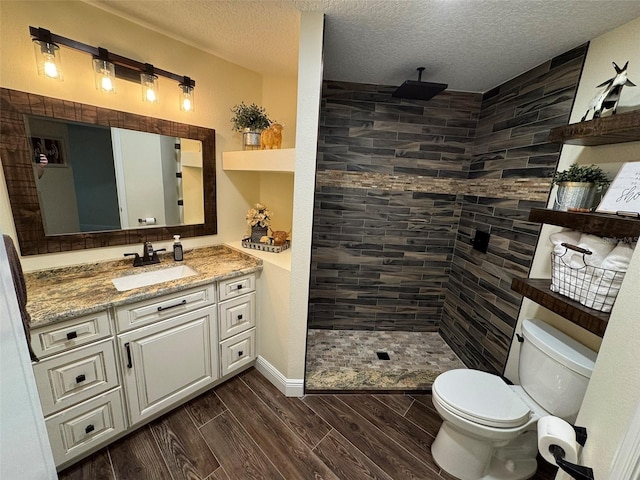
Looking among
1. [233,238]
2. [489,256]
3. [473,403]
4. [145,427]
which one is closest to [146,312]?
[145,427]

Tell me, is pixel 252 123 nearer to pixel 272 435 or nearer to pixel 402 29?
pixel 402 29

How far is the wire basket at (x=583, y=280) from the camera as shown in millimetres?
1067

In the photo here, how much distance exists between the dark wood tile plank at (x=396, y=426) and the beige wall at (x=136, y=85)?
5.52 feet

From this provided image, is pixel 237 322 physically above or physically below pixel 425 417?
above

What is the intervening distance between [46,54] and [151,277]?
4.22 feet

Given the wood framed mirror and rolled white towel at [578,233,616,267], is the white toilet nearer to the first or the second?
rolled white towel at [578,233,616,267]

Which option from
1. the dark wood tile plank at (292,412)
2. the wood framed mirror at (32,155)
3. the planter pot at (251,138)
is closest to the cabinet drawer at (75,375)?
the wood framed mirror at (32,155)

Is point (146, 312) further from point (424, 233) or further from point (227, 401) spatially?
point (424, 233)

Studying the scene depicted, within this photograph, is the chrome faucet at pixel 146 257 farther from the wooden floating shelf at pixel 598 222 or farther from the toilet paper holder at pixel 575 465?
the wooden floating shelf at pixel 598 222

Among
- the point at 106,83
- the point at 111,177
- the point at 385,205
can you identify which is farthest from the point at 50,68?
the point at 385,205

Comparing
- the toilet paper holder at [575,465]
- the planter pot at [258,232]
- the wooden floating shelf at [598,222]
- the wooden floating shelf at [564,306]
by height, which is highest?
the wooden floating shelf at [598,222]

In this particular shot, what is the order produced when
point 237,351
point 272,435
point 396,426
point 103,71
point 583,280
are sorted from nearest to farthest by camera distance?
1. point 583,280
2. point 103,71
3. point 272,435
4. point 396,426
5. point 237,351

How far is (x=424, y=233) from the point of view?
2484mm

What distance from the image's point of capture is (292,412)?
1.75m
